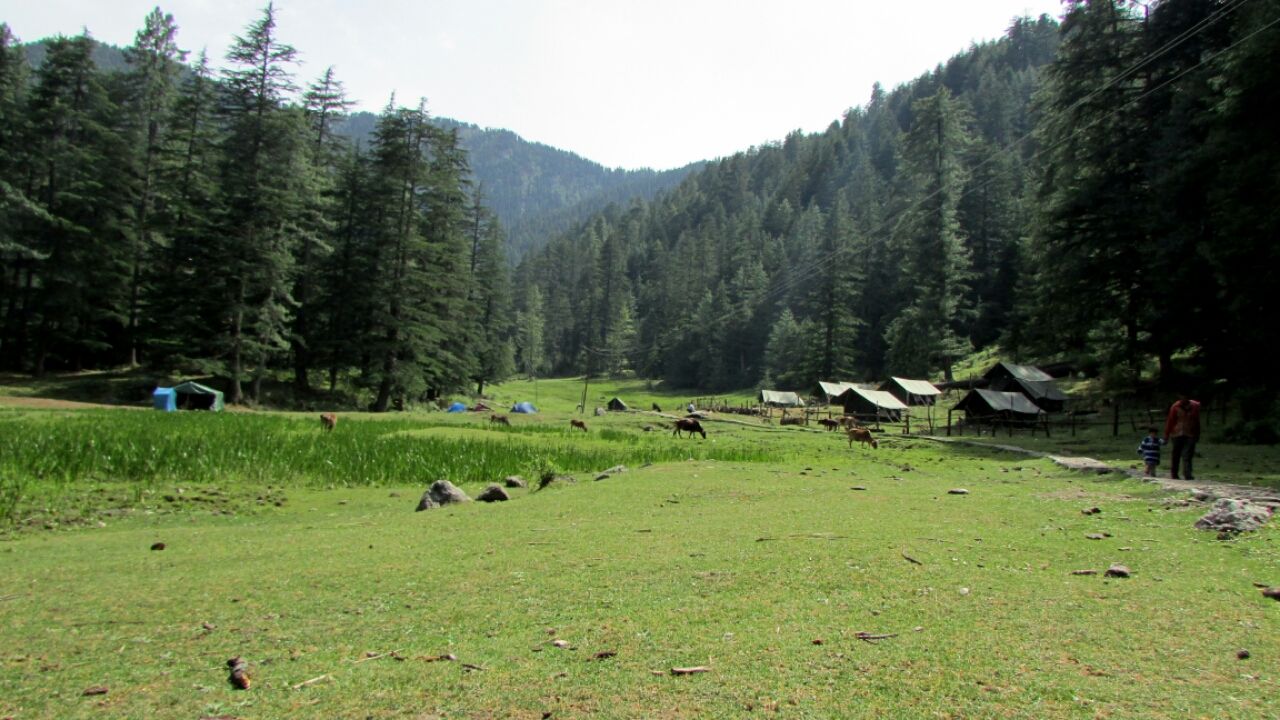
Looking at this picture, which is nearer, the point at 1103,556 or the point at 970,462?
the point at 1103,556

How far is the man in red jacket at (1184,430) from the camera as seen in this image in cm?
1256

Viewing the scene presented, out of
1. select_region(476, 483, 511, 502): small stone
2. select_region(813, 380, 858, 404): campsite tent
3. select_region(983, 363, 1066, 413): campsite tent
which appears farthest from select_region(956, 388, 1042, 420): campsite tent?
select_region(476, 483, 511, 502): small stone

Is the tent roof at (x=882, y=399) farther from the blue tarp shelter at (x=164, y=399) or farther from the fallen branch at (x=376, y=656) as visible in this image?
the fallen branch at (x=376, y=656)

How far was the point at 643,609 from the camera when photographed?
14.9 ft

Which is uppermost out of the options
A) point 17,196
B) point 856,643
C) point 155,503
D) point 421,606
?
point 17,196

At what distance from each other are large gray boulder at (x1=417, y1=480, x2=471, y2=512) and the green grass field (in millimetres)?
503

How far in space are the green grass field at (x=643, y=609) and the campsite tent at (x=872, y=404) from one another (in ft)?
133

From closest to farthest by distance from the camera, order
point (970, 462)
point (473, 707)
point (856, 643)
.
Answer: point (473, 707)
point (856, 643)
point (970, 462)

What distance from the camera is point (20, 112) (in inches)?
1549

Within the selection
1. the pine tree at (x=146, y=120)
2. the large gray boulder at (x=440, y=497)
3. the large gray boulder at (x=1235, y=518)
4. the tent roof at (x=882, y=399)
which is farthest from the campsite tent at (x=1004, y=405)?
the pine tree at (x=146, y=120)

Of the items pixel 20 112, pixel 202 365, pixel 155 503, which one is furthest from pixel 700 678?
pixel 20 112

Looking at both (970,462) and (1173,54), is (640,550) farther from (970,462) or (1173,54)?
(1173,54)

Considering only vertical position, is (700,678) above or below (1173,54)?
below

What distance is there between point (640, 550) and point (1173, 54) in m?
39.8
